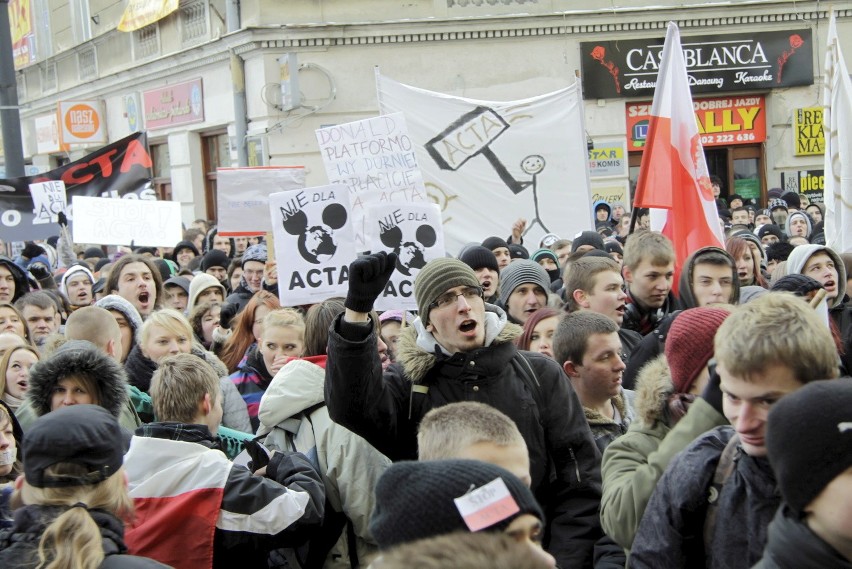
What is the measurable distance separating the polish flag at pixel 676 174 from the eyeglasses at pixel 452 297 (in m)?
4.27

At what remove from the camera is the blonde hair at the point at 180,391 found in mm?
3799

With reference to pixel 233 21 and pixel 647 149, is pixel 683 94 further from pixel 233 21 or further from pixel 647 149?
pixel 233 21

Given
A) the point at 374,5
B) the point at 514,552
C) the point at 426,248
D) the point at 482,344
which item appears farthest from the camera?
the point at 374,5

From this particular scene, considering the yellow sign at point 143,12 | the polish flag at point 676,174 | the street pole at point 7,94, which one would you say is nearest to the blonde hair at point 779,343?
the polish flag at point 676,174

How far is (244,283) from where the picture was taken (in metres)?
8.90

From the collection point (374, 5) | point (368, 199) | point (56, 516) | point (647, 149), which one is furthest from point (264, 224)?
point (374, 5)

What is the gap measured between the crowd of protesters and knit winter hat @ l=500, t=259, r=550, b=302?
2.58 feet

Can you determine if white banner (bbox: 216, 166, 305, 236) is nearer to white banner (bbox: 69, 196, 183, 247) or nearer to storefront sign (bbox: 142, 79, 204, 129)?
white banner (bbox: 69, 196, 183, 247)

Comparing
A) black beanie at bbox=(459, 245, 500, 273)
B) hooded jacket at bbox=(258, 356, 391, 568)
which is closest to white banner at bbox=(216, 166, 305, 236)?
black beanie at bbox=(459, 245, 500, 273)

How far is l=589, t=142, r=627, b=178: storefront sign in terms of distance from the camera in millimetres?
18719

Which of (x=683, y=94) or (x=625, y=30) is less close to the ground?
(x=625, y=30)

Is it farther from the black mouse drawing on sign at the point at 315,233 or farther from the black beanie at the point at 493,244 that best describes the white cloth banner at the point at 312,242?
the black beanie at the point at 493,244

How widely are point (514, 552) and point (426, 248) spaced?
16.1 feet

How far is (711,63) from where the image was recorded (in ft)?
61.5
